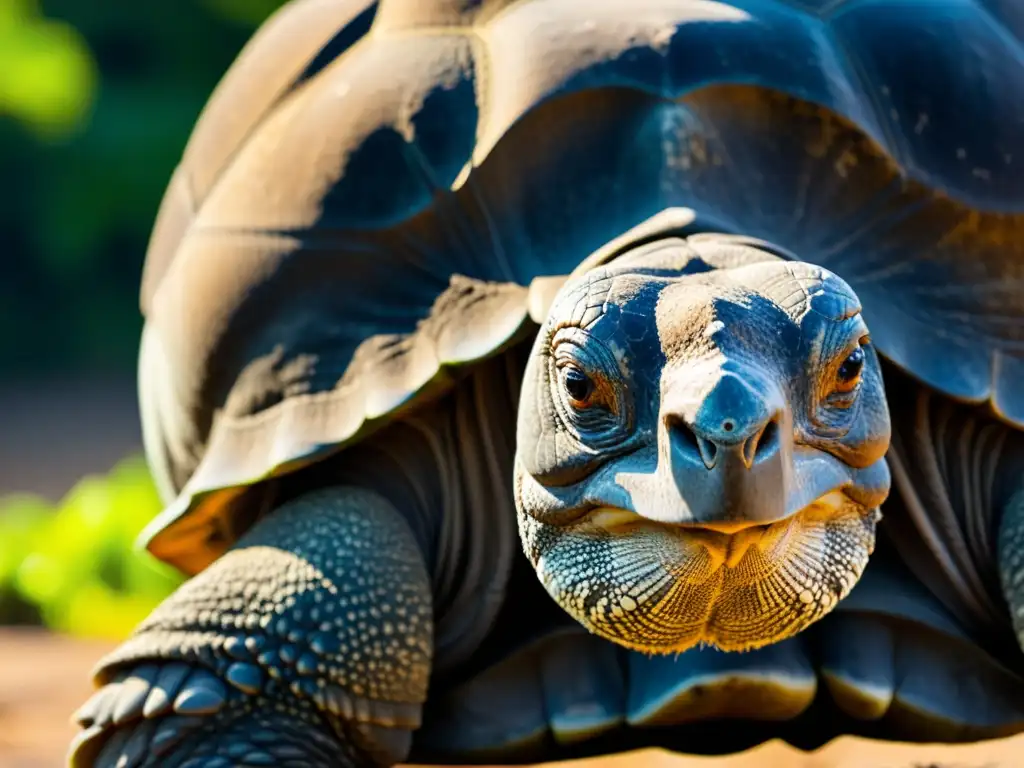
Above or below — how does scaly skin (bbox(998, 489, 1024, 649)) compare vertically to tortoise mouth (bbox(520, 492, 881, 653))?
below

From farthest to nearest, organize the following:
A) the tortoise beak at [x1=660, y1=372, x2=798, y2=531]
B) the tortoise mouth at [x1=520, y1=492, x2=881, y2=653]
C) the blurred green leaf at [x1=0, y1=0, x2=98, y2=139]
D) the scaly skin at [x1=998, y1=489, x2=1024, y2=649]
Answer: the blurred green leaf at [x1=0, y1=0, x2=98, y2=139], the scaly skin at [x1=998, y1=489, x2=1024, y2=649], the tortoise mouth at [x1=520, y1=492, x2=881, y2=653], the tortoise beak at [x1=660, y1=372, x2=798, y2=531]

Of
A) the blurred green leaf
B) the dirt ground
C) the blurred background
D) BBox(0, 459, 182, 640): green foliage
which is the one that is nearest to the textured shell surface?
the dirt ground

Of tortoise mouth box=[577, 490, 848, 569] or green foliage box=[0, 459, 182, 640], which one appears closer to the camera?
tortoise mouth box=[577, 490, 848, 569]

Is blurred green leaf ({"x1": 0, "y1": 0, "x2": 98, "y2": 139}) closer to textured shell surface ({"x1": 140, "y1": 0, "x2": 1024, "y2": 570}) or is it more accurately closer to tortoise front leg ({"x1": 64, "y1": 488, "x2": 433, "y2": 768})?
textured shell surface ({"x1": 140, "y1": 0, "x2": 1024, "y2": 570})

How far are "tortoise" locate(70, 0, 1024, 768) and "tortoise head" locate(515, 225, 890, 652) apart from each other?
29 centimetres

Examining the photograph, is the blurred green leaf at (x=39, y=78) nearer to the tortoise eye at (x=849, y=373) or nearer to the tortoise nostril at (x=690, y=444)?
the tortoise eye at (x=849, y=373)

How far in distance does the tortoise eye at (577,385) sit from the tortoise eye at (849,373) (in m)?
0.37

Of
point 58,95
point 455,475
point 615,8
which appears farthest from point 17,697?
point 58,95

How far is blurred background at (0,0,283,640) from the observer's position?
14430 millimetres

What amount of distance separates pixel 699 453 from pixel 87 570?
462 centimetres

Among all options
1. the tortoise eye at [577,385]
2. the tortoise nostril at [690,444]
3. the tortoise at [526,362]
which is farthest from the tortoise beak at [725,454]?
the tortoise at [526,362]

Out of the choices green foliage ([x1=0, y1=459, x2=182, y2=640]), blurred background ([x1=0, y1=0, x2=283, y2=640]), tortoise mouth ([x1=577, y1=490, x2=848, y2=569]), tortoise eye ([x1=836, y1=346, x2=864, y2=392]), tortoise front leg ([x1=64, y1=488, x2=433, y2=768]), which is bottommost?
blurred background ([x1=0, y1=0, x2=283, y2=640])

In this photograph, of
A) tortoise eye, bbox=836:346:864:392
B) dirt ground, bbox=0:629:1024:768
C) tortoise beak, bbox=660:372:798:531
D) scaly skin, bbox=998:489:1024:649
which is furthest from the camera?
dirt ground, bbox=0:629:1024:768

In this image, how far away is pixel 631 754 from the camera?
3773 millimetres
